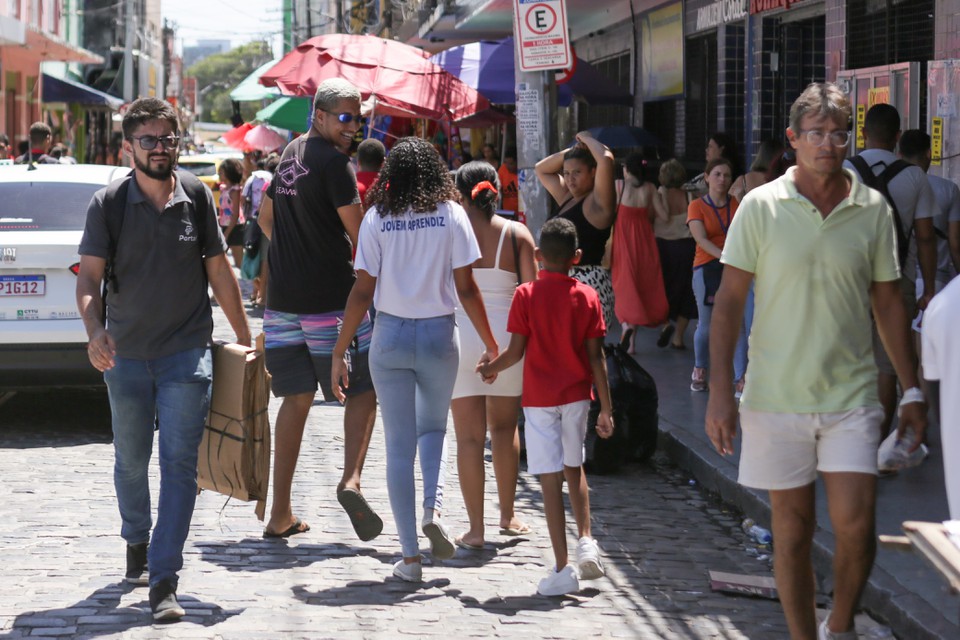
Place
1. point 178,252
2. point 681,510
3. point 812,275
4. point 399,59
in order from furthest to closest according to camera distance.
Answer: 1. point 399,59
2. point 681,510
3. point 178,252
4. point 812,275

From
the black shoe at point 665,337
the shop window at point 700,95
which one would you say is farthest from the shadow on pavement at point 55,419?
the shop window at point 700,95

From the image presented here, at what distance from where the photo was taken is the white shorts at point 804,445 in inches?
181

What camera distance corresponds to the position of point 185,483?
18.1ft

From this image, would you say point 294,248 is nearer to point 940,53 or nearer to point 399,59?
point 940,53

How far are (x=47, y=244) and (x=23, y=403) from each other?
6.89 ft

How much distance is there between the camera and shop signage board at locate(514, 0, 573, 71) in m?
10.4

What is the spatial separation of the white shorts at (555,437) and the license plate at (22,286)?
418 centimetres

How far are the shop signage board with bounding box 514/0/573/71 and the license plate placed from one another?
3867 mm

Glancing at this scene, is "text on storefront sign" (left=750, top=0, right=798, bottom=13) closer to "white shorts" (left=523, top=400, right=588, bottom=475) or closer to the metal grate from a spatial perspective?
the metal grate

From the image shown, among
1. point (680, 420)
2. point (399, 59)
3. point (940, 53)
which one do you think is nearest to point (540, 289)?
point (680, 420)

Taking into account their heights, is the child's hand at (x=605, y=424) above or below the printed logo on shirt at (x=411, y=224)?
below

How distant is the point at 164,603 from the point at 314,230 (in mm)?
1924

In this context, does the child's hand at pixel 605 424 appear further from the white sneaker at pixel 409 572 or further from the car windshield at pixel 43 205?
the car windshield at pixel 43 205

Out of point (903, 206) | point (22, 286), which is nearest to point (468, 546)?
point (903, 206)
